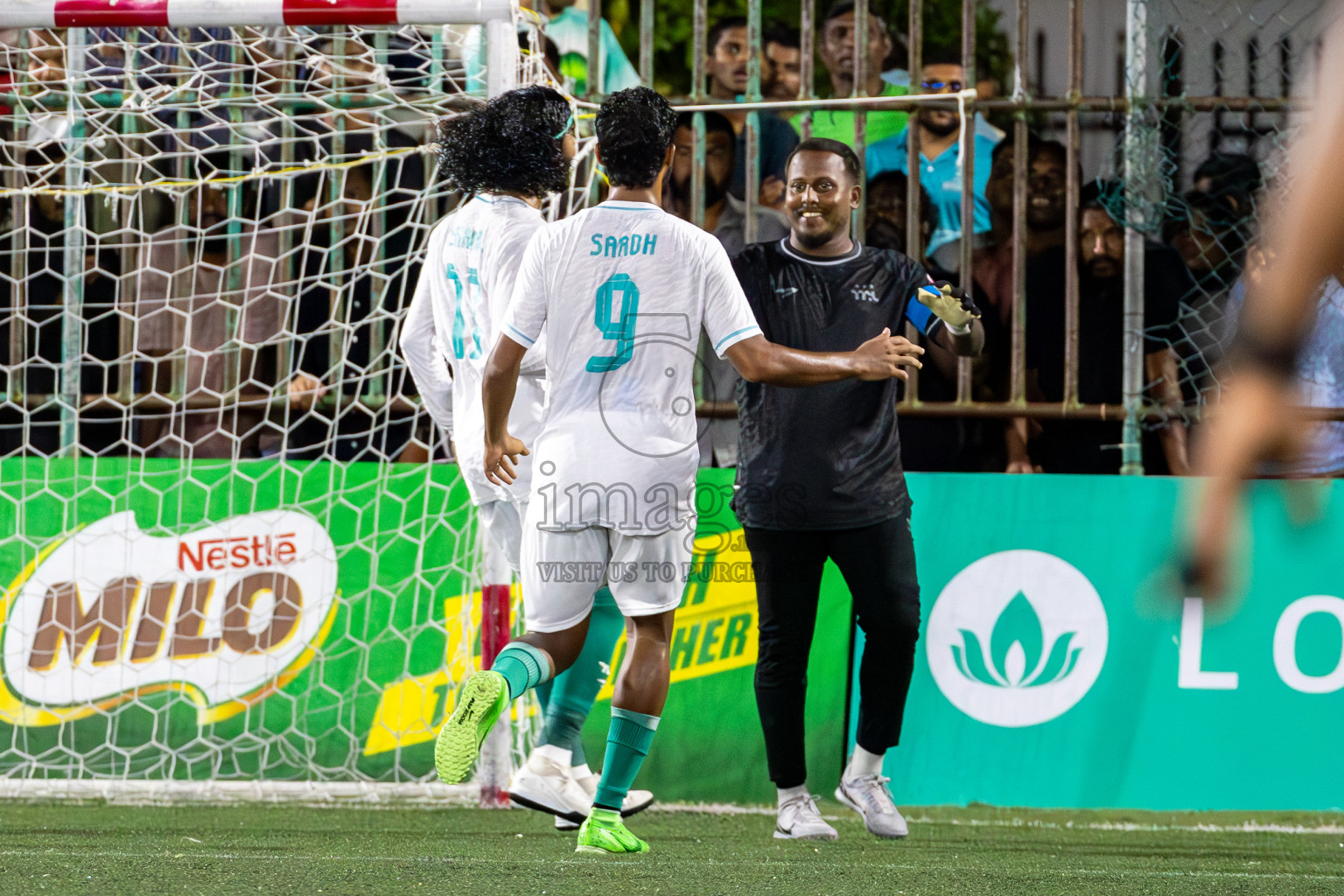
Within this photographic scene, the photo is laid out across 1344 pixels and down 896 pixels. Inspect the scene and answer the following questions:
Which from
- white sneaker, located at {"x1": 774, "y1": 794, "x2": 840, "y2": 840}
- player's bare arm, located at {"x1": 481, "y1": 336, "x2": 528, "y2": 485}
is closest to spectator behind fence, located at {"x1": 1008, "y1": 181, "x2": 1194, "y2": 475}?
white sneaker, located at {"x1": 774, "y1": 794, "x2": 840, "y2": 840}

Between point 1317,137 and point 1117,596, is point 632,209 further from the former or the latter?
point 1317,137

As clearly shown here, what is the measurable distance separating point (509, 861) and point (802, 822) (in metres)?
0.95

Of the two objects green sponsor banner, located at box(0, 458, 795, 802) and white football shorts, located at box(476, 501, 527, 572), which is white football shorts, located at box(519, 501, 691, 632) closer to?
white football shorts, located at box(476, 501, 527, 572)

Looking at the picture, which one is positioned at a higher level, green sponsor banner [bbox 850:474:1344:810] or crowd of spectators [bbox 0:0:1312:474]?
crowd of spectators [bbox 0:0:1312:474]

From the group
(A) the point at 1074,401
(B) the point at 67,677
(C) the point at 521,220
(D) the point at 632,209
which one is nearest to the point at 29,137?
(B) the point at 67,677

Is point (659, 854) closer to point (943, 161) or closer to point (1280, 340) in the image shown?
point (1280, 340)

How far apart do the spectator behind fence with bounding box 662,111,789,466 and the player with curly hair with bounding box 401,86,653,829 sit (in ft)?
4.25

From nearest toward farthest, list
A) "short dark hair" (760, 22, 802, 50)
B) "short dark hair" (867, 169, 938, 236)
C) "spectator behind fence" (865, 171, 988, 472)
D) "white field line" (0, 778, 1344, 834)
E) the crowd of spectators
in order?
"white field line" (0, 778, 1344, 834) → the crowd of spectators → "spectator behind fence" (865, 171, 988, 472) → "short dark hair" (867, 169, 938, 236) → "short dark hair" (760, 22, 802, 50)

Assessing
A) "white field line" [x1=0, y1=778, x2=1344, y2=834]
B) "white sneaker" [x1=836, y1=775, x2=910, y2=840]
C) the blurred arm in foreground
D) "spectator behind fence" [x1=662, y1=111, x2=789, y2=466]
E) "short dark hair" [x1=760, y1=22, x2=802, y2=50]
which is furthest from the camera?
"short dark hair" [x1=760, y1=22, x2=802, y2=50]

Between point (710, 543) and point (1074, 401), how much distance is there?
1.39 metres

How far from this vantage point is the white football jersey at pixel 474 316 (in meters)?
4.01

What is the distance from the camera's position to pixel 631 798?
3.92 m

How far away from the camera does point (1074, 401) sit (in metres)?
5.04

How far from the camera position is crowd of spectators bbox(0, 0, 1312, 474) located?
16.8ft
